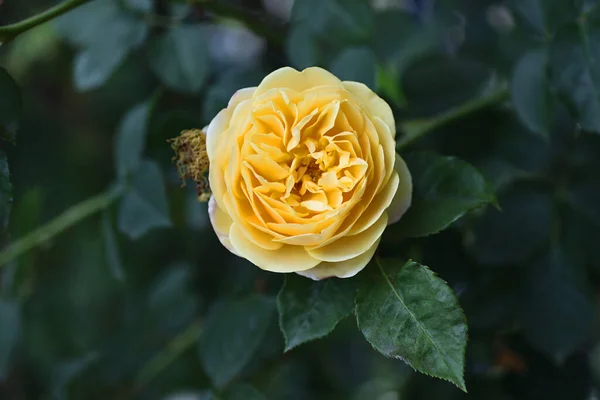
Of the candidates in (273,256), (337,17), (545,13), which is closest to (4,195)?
(273,256)

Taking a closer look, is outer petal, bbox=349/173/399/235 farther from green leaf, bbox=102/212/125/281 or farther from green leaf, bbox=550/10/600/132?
green leaf, bbox=102/212/125/281

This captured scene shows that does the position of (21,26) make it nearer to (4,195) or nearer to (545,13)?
(4,195)

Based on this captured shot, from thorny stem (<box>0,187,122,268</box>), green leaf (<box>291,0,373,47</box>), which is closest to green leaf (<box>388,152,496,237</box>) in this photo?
green leaf (<box>291,0,373,47</box>)

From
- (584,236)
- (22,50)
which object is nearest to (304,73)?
(584,236)

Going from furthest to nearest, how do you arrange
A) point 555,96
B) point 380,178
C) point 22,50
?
point 22,50 < point 555,96 < point 380,178

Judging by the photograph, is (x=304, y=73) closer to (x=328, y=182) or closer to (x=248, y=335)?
(x=328, y=182)

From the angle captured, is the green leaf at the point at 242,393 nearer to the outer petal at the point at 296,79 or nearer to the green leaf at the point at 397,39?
the outer petal at the point at 296,79
